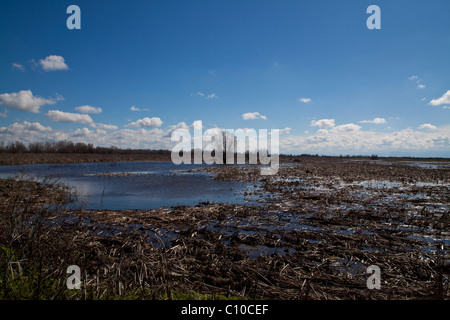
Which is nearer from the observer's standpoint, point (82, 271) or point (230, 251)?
point (82, 271)

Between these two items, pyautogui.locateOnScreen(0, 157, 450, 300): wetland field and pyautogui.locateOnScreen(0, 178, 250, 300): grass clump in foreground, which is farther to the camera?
pyautogui.locateOnScreen(0, 157, 450, 300): wetland field

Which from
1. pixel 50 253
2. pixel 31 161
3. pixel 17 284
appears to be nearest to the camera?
pixel 17 284

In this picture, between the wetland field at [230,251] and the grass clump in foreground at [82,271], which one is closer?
the grass clump in foreground at [82,271]

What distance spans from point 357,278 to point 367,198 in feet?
35.2

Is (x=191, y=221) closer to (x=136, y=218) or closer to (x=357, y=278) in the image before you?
(x=136, y=218)

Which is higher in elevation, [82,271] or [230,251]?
[82,271]

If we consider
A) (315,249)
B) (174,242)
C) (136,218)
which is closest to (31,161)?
(136,218)

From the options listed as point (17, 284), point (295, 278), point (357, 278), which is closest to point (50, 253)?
point (17, 284)

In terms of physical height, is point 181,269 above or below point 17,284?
below
